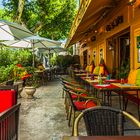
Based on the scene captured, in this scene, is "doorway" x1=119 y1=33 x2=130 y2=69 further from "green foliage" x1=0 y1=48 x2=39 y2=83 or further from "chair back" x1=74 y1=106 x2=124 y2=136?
"chair back" x1=74 y1=106 x2=124 y2=136

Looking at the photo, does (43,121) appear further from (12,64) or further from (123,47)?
(123,47)

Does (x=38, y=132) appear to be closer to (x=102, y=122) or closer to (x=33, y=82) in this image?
(x=102, y=122)

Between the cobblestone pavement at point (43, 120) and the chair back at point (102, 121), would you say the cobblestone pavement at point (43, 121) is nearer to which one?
the cobblestone pavement at point (43, 120)

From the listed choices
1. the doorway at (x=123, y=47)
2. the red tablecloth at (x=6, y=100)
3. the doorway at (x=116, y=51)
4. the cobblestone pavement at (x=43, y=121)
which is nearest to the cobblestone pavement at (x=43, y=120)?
Result: the cobblestone pavement at (x=43, y=121)

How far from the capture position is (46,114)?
7168 millimetres

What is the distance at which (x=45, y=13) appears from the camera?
2536 centimetres

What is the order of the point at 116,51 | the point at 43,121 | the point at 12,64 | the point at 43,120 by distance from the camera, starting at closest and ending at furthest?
the point at 43,121 < the point at 43,120 < the point at 12,64 < the point at 116,51

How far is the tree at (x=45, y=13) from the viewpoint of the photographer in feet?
82.2

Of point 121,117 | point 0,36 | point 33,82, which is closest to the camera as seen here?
point 121,117

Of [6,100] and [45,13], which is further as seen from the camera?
[45,13]

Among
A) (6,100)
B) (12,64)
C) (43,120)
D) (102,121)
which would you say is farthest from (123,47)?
(102,121)

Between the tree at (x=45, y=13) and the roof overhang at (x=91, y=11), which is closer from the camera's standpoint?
the roof overhang at (x=91, y=11)

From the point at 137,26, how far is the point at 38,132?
443 cm

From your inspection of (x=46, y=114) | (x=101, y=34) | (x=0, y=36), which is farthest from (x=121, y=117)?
(x=101, y=34)
